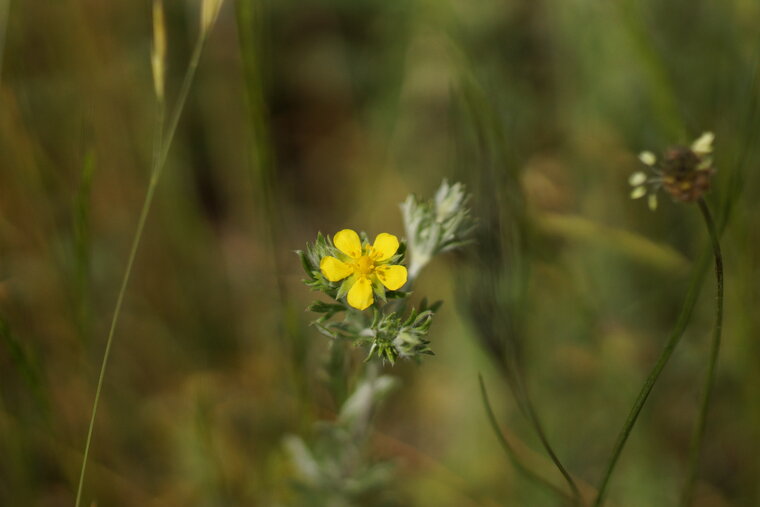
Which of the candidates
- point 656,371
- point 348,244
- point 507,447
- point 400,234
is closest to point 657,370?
point 656,371

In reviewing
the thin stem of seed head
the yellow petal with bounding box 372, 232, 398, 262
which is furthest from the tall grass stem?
the yellow petal with bounding box 372, 232, 398, 262

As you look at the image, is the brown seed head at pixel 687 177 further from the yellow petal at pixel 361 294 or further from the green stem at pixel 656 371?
the yellow petal at pixel 361 294

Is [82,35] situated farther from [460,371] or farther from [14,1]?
[460,371]

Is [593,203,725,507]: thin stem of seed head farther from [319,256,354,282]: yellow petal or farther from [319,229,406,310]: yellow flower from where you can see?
[319,256,354,282]: yellow petal

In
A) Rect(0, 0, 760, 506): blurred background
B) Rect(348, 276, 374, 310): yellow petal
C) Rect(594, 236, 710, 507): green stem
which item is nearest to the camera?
Rect(594, 236, 710, 507): green stem

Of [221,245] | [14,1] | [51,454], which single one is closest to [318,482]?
[51,454]

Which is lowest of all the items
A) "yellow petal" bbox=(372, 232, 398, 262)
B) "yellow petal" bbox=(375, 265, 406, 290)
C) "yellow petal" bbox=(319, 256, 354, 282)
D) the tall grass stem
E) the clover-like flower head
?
the tall grass stem

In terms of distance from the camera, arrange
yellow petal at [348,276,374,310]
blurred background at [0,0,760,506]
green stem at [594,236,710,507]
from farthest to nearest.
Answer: blurred background at [0,0,760,506] < yellow petal at [348,276,374,310] < green stem at [594,236,710,507]

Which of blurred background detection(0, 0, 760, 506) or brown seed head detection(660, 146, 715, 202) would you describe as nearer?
brown seed head detection(660, 146, 715, 202)
